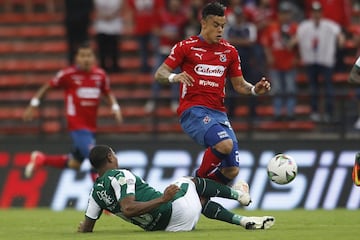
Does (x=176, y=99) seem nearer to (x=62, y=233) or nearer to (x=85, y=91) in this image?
(x=85, y=91)

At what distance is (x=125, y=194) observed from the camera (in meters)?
12.0

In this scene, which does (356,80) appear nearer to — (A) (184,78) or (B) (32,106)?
(A) (184,78)

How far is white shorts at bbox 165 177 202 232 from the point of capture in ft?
40.1

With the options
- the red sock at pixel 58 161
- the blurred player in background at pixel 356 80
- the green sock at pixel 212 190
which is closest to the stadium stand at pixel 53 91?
the red sock at pixel 58 161

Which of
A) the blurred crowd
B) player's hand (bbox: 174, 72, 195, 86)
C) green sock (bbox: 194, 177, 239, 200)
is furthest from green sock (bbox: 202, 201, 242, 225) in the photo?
the blurred crowd

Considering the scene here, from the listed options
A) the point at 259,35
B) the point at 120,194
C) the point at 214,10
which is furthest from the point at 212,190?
the point at 259,35

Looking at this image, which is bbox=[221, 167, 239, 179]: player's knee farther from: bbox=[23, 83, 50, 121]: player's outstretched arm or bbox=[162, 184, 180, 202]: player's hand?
bbox=[23, 83, 50, 121]: player's outstretched arm

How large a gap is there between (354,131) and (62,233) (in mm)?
8433

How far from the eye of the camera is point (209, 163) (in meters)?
13.0

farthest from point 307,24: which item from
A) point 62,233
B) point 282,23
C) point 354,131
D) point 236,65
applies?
point 62,233

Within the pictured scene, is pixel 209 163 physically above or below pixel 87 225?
above

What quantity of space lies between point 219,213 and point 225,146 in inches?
29.4

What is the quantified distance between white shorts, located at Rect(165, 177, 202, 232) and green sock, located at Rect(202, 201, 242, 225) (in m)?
0.27

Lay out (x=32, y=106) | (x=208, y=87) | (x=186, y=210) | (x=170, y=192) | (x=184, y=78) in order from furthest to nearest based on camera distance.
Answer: (x=32, y=106) < (x=208, y=87) < (x=184, y=78) < (x=186, y=210) < (x=170, y=192)
